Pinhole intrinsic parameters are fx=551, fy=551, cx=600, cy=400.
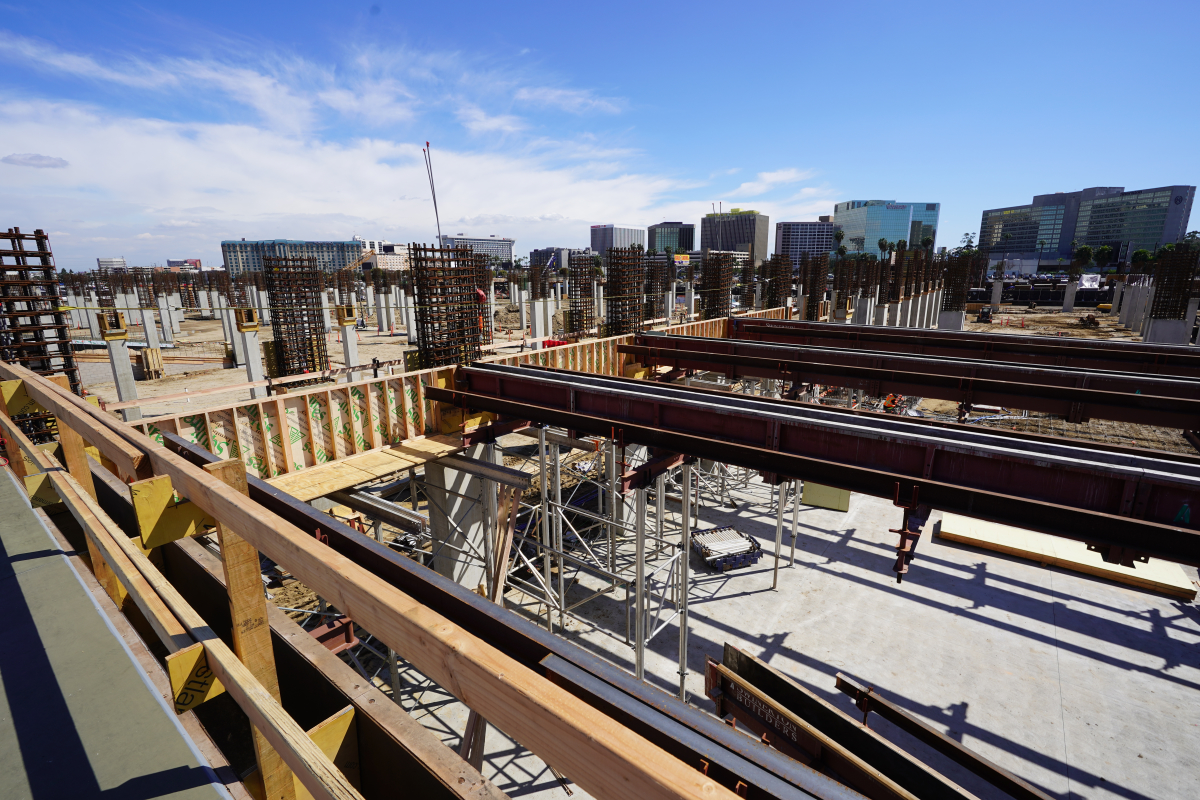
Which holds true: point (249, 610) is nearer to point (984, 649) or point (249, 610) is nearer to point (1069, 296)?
point (984, 649)

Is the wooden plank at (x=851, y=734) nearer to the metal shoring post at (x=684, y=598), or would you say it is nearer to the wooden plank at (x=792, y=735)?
the wooden plank at (x=792, y=735)

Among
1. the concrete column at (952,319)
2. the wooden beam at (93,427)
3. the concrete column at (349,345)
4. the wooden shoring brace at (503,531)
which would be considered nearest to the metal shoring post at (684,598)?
the wooden shoring brace at (503,531)

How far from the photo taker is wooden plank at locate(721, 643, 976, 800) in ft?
22.4

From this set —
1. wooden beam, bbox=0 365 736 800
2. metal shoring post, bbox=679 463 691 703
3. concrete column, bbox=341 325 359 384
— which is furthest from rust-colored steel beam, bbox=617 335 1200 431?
concrete column, bbox=341 325 359 384

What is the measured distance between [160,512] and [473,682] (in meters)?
2.10

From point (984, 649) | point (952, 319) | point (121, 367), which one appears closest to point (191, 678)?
point (984, 649)

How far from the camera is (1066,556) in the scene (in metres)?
14.3

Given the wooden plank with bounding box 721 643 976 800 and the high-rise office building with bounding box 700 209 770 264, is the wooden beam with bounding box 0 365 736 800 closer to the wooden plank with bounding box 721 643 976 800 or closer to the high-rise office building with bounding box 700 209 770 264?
the wooden plank with bounding box 721 643 976 800

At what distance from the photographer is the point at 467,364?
12.8 metres

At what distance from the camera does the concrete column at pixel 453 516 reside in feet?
38.9

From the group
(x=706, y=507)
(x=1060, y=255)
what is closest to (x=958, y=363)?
(x=706, y=507)

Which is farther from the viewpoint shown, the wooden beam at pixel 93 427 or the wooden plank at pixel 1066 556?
the wooden plank at pixel 1066 556

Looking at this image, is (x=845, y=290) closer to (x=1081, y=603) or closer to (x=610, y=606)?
(x=1081, y=603)

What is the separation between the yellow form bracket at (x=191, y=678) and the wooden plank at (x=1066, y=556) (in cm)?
1459
